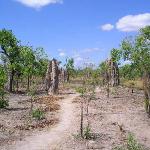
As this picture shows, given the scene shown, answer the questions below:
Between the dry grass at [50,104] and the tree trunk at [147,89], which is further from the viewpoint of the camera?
the dry grass at [50,104]

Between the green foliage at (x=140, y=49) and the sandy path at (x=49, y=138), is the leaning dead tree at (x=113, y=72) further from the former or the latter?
the sandy path at (x=49, y=138)

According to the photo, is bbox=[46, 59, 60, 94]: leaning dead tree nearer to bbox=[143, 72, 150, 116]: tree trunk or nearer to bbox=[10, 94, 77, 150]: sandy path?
bbox=[143, 72, 150, 116]: tree trunk

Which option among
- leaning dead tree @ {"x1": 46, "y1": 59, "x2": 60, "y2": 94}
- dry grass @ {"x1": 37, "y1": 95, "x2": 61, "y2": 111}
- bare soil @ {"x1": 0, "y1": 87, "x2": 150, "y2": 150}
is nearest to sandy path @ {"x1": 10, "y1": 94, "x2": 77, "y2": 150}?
bare soil @ {"x1": 0, "y1": 87, "x2": 150, "y2": 150}

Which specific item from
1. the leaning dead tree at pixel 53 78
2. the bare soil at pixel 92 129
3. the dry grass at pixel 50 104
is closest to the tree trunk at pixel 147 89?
the bare soil at pixel 92 129

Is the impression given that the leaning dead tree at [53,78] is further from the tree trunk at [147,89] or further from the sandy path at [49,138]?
the sandy path at [49,138]

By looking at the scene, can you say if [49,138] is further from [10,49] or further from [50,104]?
[10,49]

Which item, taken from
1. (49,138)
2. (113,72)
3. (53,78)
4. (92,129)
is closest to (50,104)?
(53,78)

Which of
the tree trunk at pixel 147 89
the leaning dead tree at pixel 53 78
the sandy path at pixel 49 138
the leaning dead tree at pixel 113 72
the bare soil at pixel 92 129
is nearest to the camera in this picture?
the sandy path at pixel 49 138

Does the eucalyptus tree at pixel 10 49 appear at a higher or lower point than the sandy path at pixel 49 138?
higher

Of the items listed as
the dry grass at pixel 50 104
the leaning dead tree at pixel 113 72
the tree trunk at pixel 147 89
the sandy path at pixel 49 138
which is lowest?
the sandy path at pixel 49 138

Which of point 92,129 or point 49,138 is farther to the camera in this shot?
point 92,129

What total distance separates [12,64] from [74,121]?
28.9m

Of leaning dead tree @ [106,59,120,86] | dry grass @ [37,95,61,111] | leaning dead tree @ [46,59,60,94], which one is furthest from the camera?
leaning dead tree @ [106,59,120,86]

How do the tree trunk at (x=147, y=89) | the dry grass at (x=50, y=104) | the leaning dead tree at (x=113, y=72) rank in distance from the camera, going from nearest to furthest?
the tree trunk at (x=147, y=89), the dry grass at (x=50, y=104), the leaning dead tree at (x=113, y=72)
